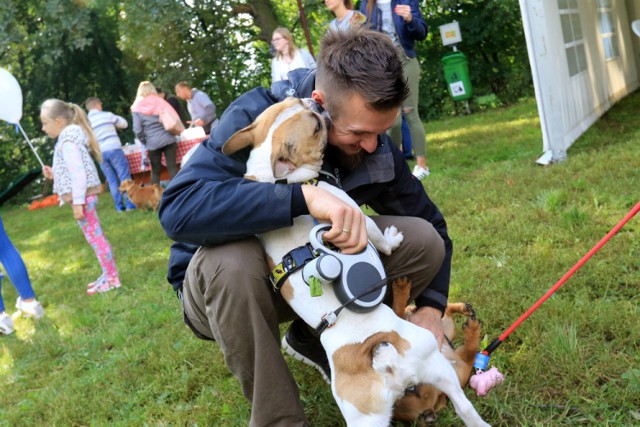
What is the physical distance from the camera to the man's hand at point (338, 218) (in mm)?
1851

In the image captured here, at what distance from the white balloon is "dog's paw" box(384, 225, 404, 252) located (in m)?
5.51

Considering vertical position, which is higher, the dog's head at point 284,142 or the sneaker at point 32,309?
the dog's head at point 284,142

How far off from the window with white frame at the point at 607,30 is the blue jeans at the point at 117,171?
24.5ft

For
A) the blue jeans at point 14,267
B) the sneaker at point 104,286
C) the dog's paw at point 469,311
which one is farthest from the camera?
the sneaker at point 104,286

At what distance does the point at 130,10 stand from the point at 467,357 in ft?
37.2

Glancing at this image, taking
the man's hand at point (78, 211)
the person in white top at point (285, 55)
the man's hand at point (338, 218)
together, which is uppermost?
the person in white top at point (285, 55)

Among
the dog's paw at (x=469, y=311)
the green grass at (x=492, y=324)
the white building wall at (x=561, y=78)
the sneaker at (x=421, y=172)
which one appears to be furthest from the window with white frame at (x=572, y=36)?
the dog's paw at (x=469, y=311)

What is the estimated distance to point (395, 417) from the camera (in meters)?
2.22

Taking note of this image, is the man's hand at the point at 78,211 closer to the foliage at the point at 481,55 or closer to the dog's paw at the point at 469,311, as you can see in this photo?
the dog's paw at the point at 469,311

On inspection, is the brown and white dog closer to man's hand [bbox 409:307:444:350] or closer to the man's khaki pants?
the man's khaki pants

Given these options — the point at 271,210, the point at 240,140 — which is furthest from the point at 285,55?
the point at 271,210

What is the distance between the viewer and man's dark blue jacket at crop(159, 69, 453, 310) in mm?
1877

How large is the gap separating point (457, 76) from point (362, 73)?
1072 centimetres

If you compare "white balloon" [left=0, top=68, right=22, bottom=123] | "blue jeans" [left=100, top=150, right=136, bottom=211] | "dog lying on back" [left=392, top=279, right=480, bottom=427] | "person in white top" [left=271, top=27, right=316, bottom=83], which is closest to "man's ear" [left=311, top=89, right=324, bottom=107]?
"dog lying on back" [left=392, top=279, right=480, bottom=427]
